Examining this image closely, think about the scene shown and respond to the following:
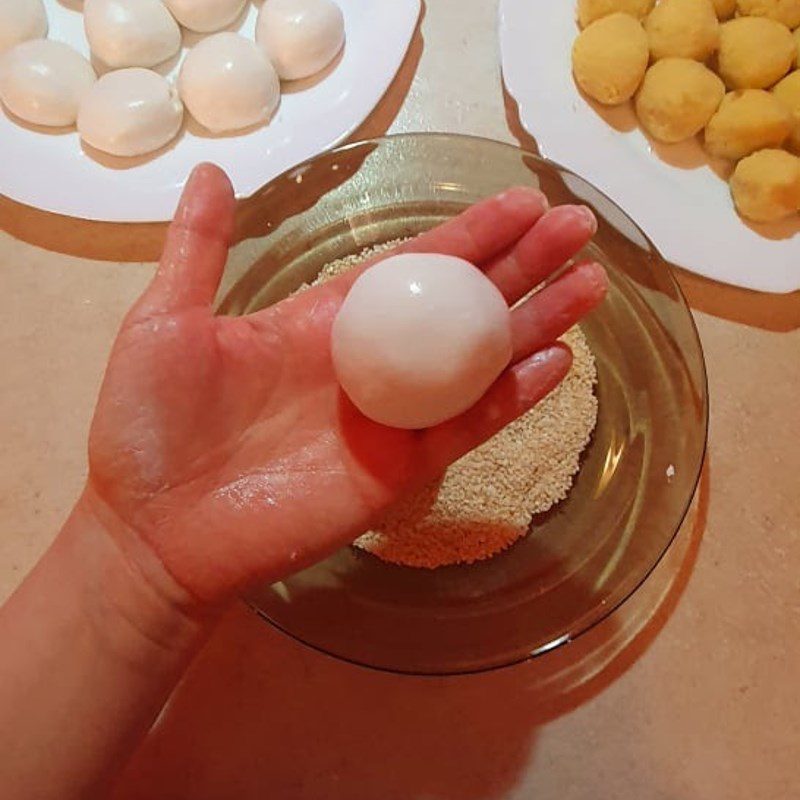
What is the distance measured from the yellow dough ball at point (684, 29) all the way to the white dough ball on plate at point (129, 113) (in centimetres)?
56

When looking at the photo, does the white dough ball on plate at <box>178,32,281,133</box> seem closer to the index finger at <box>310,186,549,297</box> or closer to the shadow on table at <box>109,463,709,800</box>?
the index finger at <box>310,186,549,297</box>

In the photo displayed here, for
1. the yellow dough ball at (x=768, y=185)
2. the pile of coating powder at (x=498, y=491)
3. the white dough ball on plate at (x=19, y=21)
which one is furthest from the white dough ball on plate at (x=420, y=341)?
the white dough ball on plate at (x=19, y=21)

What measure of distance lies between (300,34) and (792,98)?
56 centimetres

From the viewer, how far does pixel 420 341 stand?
0.73 m

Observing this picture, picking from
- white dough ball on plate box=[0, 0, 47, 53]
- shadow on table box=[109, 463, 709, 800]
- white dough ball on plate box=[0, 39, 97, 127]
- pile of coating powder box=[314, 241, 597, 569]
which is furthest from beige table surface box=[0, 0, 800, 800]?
white dough ball on plate box=[0, 0, 47, 53]

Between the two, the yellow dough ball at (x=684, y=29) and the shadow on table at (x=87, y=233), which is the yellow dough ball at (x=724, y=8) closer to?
the yellow dough ball at (x=684, y=29)

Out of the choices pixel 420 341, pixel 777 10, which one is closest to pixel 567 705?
pixel 420 341

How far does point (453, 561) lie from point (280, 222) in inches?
16.0

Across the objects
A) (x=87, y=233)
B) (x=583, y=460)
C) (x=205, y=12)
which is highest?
(x=205, y=12)

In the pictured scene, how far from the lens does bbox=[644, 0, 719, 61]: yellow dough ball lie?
3.32ft

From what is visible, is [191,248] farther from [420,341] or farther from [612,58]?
[612,58]

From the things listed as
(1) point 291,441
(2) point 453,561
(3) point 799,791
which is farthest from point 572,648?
(1) point 291,441

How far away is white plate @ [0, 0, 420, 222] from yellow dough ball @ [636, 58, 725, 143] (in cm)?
30

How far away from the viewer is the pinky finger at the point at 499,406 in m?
0.81
